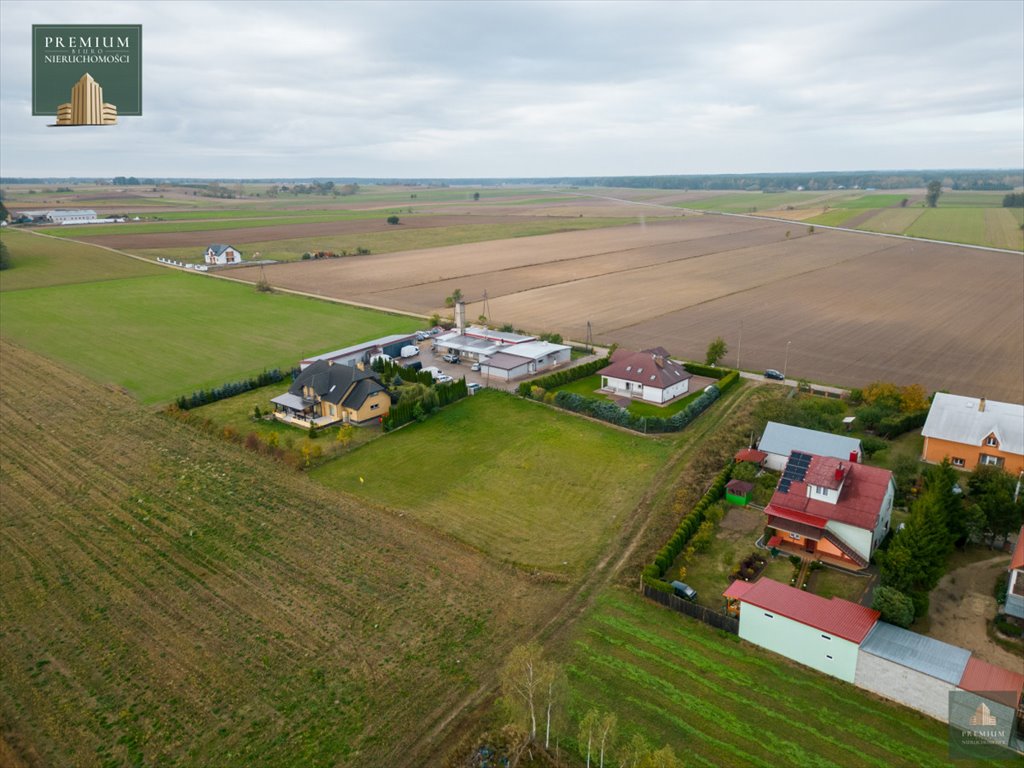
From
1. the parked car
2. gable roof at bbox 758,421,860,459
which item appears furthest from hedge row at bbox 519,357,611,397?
the parked car

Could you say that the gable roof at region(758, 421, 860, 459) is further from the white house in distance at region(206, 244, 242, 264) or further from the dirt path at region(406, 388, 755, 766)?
the white house in distance at region(206, 244, 242, 264)

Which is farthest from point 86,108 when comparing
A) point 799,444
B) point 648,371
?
point 799,444

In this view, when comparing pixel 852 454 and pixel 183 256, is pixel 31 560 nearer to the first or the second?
pixel 852 454

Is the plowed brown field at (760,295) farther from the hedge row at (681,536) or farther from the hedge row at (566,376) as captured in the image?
the hedge row at (681,536)

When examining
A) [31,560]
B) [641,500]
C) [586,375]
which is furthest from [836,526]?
[31,560]

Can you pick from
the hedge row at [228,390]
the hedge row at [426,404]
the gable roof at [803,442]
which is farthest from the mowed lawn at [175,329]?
the gable roof at [803,442]

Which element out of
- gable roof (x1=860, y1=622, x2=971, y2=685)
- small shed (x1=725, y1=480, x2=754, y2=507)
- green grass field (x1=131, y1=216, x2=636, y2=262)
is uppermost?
green grass field (x1=131, y1=216, x2=636, y2=262)
